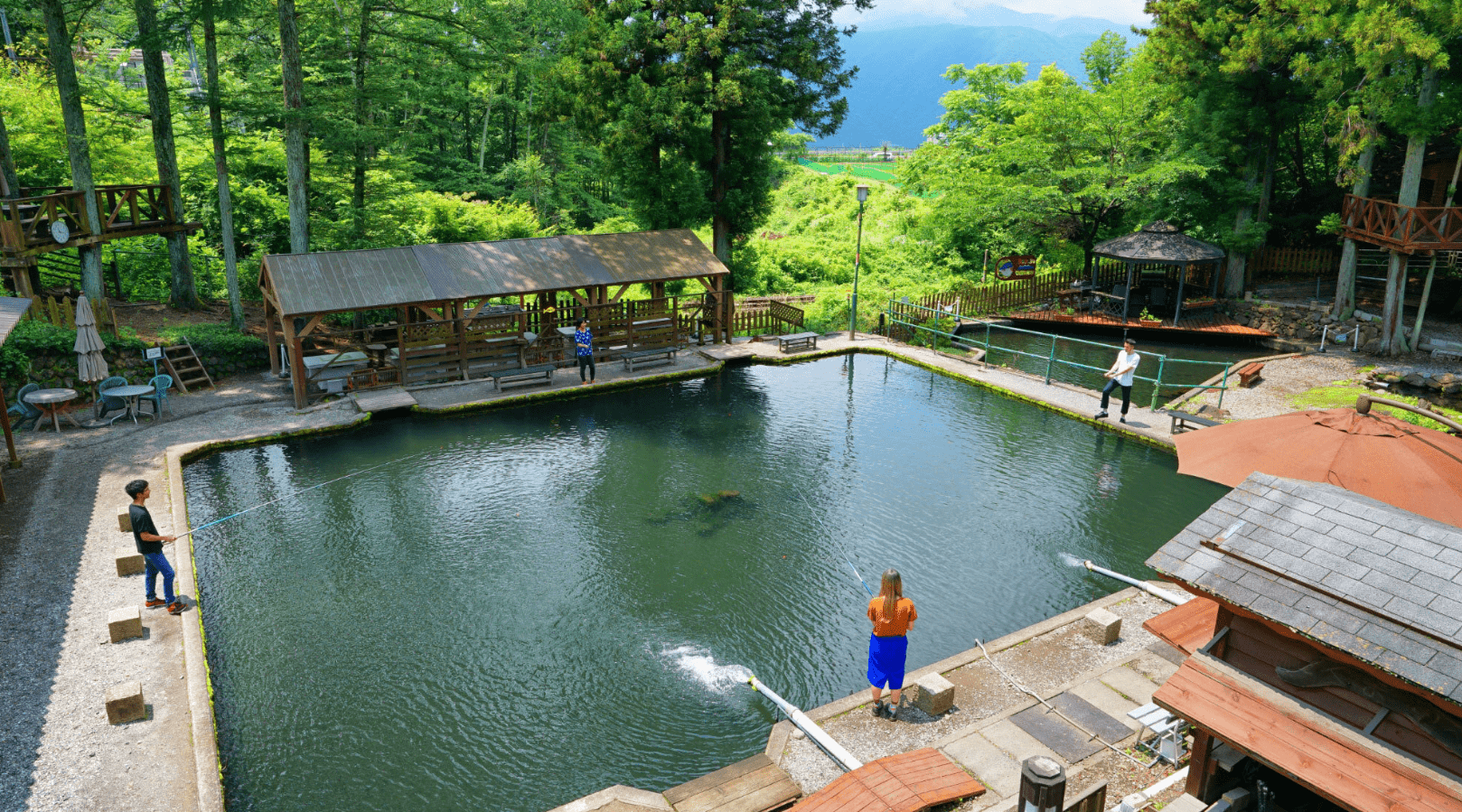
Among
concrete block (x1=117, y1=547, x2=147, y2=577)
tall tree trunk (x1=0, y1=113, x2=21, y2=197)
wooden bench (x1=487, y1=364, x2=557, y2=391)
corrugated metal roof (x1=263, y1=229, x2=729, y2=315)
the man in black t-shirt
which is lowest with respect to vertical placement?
concrete block (x1=117, y1=547, x2=147, y2=577)

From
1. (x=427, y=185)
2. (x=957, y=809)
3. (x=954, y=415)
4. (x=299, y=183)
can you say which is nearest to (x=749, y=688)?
(x=957, y=809)

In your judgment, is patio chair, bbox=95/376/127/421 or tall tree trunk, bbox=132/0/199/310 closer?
patio chair, bbox=95/376/127/421

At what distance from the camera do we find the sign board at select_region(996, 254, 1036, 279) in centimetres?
3091

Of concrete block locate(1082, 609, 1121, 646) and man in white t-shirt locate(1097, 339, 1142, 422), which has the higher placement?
man in white t-shirt locate(1097, 339, 1142, 422)

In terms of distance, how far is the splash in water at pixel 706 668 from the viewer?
9.54 m

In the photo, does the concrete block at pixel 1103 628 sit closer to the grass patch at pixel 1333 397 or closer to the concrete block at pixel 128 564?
the grass patch at pixel 1333 397

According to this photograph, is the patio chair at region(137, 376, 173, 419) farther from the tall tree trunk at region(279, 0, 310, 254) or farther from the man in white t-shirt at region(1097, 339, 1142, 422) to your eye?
the man in white t-shirt at region(1097, 339, 1142, 422)

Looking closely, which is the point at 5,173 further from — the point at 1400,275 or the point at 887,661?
the point at 1400,275

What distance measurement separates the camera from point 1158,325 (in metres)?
27.5

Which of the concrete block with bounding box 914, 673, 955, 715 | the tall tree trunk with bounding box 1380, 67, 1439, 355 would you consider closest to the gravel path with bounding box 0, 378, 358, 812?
the concrete block with bounding box 914, 673, 955, 715

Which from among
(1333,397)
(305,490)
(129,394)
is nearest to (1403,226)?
(1333,397)

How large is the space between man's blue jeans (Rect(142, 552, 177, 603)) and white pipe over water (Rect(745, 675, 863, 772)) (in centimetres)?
749

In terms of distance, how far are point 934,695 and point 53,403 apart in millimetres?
17643

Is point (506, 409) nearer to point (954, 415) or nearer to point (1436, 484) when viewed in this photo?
point (954, 415)
